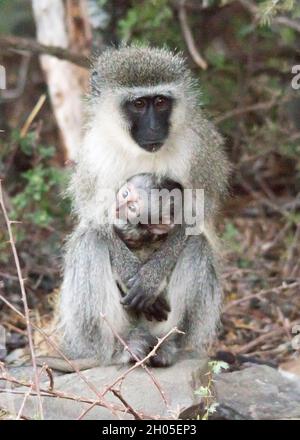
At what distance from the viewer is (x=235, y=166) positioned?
1025 cm

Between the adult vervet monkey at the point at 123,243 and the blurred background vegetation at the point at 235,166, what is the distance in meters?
1.35

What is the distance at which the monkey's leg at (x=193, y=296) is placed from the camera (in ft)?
22.5

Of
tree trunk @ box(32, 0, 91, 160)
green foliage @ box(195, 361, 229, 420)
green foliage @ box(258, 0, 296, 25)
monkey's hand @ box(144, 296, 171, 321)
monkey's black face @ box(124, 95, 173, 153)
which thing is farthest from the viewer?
tree trunk @ box(32, 0, 91, 160)

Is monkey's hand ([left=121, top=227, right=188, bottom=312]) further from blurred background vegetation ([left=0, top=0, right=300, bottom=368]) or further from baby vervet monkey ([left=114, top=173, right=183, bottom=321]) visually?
blurred background vegetation ([left=0, top=0, right=300, bottom=368])

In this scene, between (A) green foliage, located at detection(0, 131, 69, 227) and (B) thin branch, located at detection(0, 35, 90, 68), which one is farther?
(B) thin branch, located at detection(0, 35, 90, 68)

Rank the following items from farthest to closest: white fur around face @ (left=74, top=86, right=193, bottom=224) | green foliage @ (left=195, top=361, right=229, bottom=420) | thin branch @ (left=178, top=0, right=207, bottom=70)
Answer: thin branch @ (left=178, top=0, right=207, bottom=70), white fur around face @ (left=74, top=86, right=193, bottom=224), green foliage @ (left=195, top=361, right=229, bottom=420)

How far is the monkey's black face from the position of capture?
258 inches

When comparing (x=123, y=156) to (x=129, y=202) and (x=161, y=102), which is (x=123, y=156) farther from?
(x=161, y=102)

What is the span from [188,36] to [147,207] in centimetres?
350

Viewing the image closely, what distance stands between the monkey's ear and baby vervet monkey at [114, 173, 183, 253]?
749 mm

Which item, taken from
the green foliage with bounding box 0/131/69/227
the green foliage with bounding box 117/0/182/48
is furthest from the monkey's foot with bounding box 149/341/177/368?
the green foliage with bounding box 117/0/182/48

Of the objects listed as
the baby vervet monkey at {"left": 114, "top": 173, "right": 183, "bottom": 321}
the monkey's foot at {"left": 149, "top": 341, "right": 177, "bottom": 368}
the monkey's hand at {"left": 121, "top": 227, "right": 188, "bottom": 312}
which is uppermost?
the baby vervet monkey at {"left": 114, "top": 173, "right": 183, "bottom": 321}

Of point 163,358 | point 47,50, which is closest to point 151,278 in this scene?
point 163,358

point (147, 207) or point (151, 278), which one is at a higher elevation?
point (147, 207)
